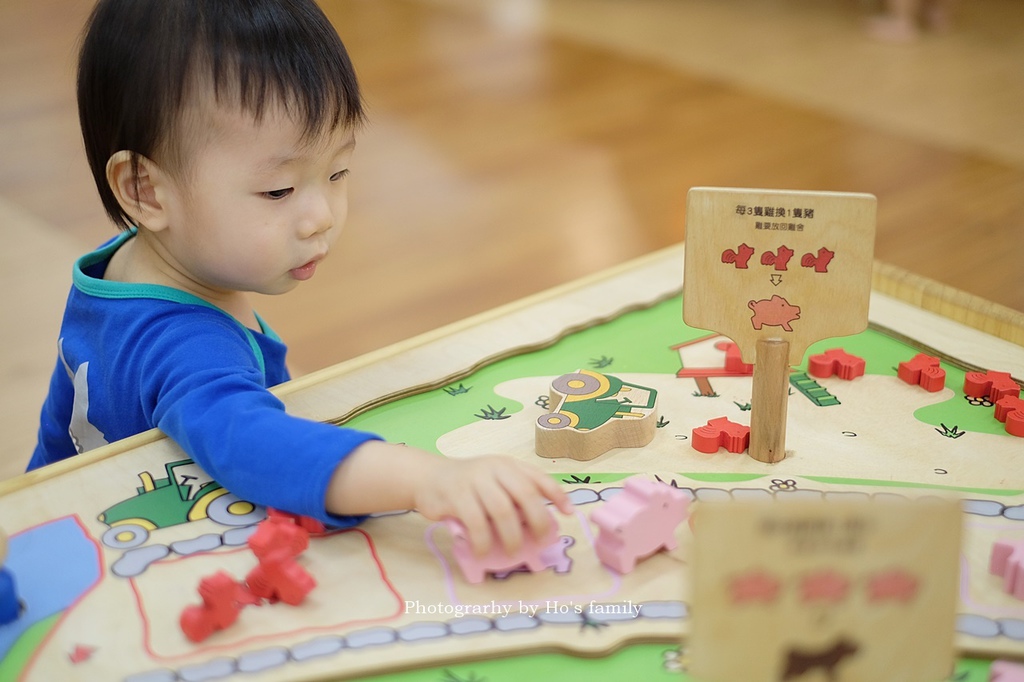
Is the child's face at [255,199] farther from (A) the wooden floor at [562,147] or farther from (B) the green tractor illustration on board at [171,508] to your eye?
(A) the wooden floor at [562,147]

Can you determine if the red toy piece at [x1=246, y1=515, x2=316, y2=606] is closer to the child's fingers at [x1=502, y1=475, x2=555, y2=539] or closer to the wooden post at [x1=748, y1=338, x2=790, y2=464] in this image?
the child's fingers at [x1=502, y1=475, x2=555, y2=539]

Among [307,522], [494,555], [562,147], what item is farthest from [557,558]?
[562,147]

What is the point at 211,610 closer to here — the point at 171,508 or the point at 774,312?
the point at 171,508

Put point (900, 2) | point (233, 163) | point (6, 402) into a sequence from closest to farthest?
point (233, 163) → point (6, 402) → point (900, 2)

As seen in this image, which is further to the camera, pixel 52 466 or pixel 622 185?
pixel 622 185

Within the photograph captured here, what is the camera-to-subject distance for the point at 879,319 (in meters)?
0.87

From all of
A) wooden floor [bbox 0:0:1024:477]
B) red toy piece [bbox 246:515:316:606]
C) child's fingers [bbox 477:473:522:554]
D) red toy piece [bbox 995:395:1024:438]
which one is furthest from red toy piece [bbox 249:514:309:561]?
wooden floor [bbox 0:0:1024:477]

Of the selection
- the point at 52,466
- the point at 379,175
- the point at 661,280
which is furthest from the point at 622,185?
the point at 52,466

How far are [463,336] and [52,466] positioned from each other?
0.32 meters

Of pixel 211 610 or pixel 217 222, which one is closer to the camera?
pixel 211 610

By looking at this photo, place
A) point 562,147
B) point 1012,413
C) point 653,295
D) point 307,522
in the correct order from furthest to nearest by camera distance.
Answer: point 562,147 < point 653,295 < point 1012,413 < point 307,522

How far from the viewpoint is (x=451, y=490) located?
0.58 meters

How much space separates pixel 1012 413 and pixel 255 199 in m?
0.53

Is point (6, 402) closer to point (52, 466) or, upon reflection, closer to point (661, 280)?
point (52, 466)
